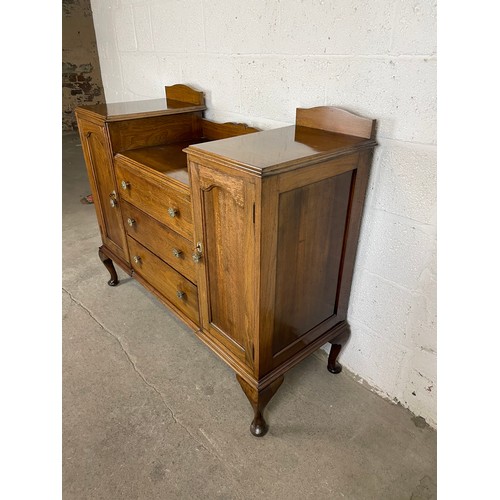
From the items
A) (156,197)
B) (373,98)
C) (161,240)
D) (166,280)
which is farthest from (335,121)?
(166,280)

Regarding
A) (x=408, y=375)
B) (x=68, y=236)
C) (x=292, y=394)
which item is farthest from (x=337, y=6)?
(x=68, y=236)

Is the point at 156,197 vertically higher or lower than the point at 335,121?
lower

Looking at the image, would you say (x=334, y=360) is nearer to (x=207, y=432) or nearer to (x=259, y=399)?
(x=259, y=399)

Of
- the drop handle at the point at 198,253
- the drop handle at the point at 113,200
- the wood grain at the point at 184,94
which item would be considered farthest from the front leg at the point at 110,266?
the drop handle at the point at 198,253

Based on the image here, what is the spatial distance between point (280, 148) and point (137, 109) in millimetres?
1041

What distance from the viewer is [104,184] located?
1953mm

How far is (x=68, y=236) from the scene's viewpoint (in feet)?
9.89

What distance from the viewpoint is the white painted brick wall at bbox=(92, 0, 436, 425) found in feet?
3.77

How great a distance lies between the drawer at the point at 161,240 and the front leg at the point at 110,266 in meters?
0.45

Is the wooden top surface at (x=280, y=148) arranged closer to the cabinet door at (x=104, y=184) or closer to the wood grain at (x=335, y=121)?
the wood grain at (x=335, y=121)

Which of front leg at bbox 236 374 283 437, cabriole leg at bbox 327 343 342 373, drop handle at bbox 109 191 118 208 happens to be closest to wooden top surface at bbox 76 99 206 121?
drop handle at bbox 109 191 118 208

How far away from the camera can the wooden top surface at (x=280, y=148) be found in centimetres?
101

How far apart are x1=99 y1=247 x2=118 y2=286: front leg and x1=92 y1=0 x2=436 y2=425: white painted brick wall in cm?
104

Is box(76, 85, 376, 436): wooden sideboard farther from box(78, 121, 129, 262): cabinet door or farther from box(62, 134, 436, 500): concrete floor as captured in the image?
box(62, 134, 436, 500): concrete floor
